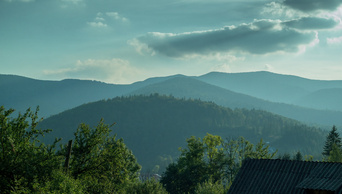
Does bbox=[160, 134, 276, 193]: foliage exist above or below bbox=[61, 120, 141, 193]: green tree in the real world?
below

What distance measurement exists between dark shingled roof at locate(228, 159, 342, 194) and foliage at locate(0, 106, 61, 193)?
1723 cm

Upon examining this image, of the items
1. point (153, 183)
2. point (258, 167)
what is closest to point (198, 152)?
point (153, 183)

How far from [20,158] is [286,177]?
Result: 22727 millimetres

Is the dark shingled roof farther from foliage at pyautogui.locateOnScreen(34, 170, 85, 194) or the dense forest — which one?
foliage at pyautogui.locateOnScreen(34, 170, 85, 194)

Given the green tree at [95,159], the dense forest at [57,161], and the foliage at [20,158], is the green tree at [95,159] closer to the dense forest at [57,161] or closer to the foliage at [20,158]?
the dense forest at [57,161]

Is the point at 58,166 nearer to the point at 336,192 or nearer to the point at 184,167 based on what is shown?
the point at 336,192

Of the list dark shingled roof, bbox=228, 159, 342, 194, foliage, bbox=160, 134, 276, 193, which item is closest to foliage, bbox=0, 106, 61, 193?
dark shingled roof, bbox=228, 159, 342, 194

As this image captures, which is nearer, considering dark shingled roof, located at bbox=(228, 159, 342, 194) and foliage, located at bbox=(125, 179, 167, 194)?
dark shingled roof, located at bbox=(228, 159, 342, 194)

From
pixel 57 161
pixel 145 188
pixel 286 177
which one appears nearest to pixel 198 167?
pixel 145 188

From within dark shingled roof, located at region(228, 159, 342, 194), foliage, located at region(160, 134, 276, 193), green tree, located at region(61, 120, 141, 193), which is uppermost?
green tree, located at region(61, 120, 141, 193)

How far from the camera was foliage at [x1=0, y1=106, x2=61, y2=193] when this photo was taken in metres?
27.9

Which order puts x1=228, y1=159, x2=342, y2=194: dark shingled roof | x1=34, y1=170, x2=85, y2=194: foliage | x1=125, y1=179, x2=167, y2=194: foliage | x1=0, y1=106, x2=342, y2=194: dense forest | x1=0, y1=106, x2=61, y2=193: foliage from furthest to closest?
1. x1=125, y1=179, x2=167, y2=194: foliage
2. x1=228, y1=159, x2=342, y2=194: dark shingled roof
3. x1=0, y1=106, x2=61, y2=193: foliage
4. x1=0, y1=106, x2=342, y2=194: dense forest
5. x1=34, y1=170, x2=85, y2=194: foliage

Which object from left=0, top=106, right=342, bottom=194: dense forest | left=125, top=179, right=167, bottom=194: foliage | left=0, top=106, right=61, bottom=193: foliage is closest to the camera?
left=0, top=106, right=342, bottom=194: dense forest

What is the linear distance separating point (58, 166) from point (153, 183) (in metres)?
30.3
